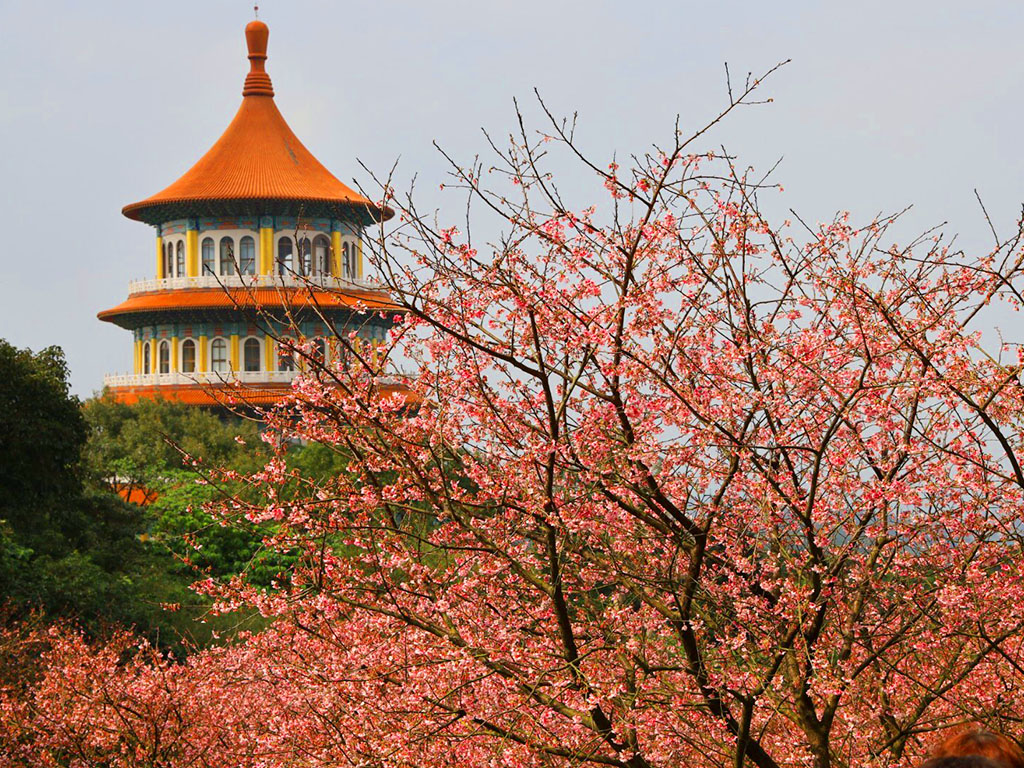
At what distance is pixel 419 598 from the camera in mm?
6715

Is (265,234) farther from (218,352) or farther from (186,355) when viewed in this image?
(186,355)

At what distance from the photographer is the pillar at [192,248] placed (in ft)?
186

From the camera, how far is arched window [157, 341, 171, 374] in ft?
184

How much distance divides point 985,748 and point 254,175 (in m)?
56.0

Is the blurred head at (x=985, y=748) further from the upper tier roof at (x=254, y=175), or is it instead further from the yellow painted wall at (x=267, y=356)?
the yellow painted wall at (x=267, y=356)

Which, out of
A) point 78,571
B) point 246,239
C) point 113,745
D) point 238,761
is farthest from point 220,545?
point 246,239

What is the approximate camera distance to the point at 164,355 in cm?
5641

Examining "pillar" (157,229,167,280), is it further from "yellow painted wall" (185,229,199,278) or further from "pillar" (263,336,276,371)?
"pillar" (263,336,276,371)

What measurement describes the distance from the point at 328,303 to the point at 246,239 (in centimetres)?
653

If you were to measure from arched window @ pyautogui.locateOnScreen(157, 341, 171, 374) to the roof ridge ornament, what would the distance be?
36.1 feet

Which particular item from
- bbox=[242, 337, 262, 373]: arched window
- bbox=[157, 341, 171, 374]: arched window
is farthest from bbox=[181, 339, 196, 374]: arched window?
bbox=[242, 337, 262, 373]: arched window

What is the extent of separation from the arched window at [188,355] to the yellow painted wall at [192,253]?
8.84ft

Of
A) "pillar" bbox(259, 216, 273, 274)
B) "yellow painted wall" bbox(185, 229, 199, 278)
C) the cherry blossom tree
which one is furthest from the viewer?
"yellow painted wall" bbox(185, 229, 199, 278)

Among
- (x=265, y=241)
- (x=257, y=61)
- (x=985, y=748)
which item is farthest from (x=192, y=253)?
(x=985, y=748)
